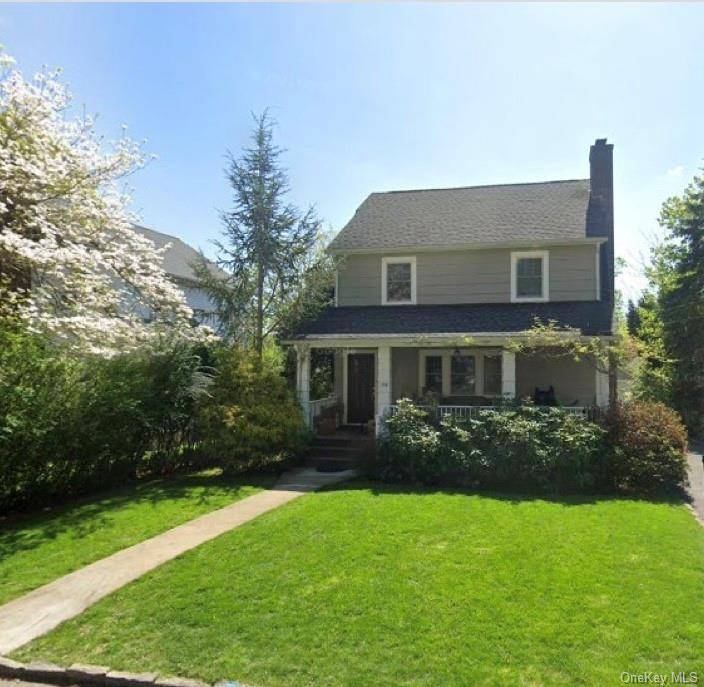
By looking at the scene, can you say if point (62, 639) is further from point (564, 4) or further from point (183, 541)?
point (564, 4)

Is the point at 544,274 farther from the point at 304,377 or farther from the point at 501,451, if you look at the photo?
the point at 304,377

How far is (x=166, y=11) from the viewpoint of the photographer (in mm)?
9695

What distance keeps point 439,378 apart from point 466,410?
3581 mm

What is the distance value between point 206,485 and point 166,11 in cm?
907

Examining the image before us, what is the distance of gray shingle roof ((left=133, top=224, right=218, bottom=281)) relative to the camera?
23.7 meters

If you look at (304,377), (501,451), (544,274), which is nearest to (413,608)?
(501,451)

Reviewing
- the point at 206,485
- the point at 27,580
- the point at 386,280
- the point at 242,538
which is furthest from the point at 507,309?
the point at 27,580

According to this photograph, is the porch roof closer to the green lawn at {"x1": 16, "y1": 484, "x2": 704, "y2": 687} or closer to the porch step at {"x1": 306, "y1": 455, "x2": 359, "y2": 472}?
the porch step at {"x1": 306, "y1": 455, "x2": 359, "y2": 472}

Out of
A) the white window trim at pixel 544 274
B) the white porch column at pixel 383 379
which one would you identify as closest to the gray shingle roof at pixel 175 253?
the white porch column at pixel 383 379

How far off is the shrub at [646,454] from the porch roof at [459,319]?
2.65 meters

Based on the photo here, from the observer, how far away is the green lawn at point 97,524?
6.09m

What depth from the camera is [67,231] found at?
36.2 ft

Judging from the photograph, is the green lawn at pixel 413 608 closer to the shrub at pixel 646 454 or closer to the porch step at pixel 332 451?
the shrub at pixel 646 454

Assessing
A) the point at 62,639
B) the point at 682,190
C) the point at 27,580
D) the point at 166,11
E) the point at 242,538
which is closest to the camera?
the point at 62,639
